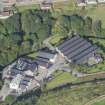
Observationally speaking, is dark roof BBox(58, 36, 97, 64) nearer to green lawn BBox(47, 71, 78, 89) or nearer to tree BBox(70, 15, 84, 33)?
tree BBox(70, 15, 84, 33)

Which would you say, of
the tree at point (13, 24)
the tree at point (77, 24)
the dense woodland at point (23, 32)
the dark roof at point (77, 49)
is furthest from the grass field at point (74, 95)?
the tree at point (13, 24)

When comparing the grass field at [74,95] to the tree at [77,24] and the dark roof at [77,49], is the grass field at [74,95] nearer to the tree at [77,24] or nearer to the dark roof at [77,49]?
the dark roof at [77,49]

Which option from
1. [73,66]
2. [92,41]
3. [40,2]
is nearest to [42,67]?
[73,66]

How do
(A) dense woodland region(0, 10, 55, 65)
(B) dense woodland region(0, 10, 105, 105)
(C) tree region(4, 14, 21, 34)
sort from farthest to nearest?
(C) tree region(4, 14, 21, 34)
(B) dense woodland region(0, 10, 105, 105)
(A) dense woodland region(0, 10, 55, 65)

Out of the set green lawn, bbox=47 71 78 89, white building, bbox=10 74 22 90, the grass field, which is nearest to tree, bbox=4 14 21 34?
white building, bbox=10 74 22 90

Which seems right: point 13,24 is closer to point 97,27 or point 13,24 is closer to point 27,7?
point 27,7

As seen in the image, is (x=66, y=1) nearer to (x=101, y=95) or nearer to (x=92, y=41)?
(x=92, y=41)

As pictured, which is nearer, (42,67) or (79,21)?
(42,67)
